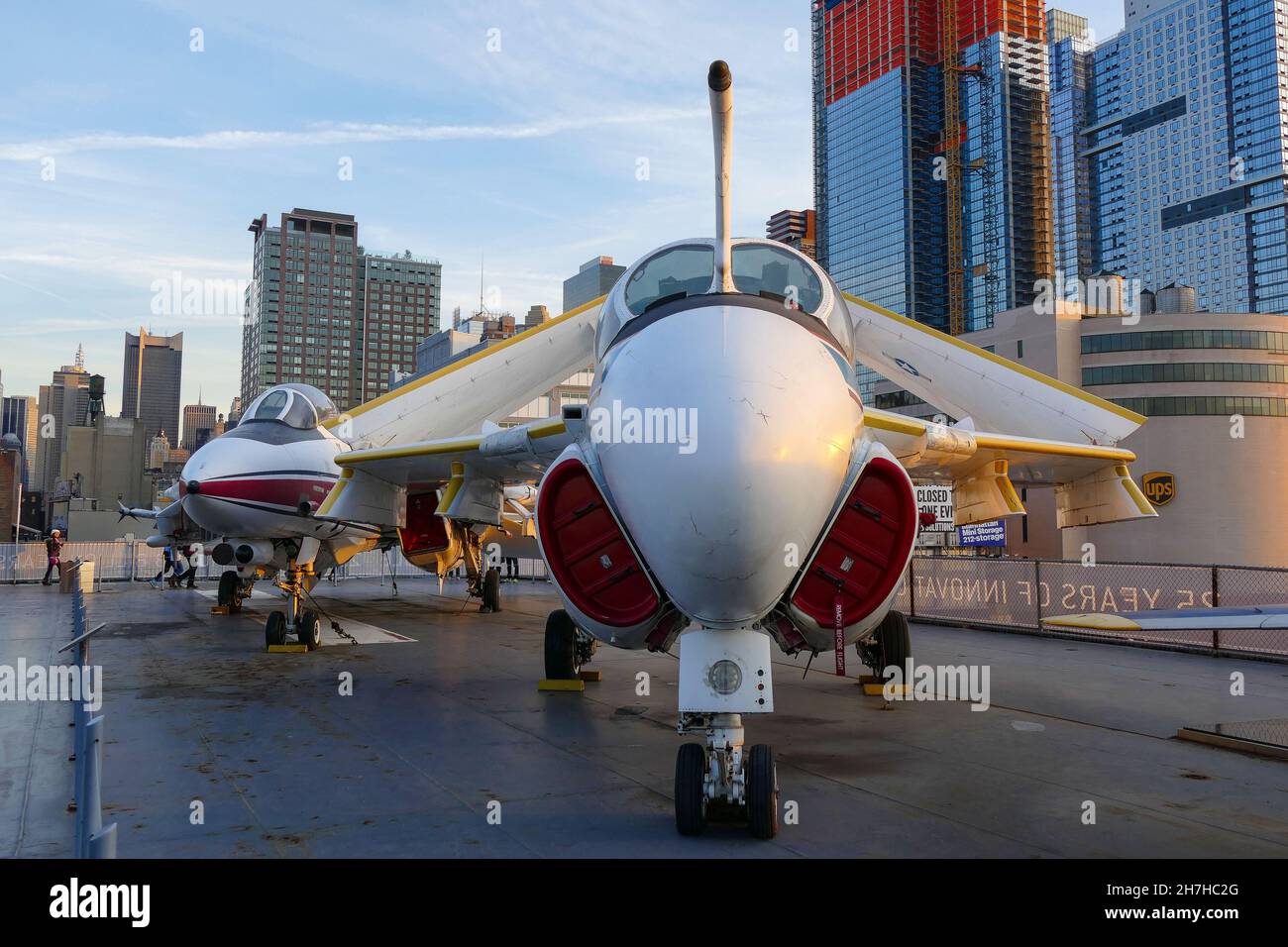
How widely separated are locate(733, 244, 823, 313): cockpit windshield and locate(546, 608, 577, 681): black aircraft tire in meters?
5.68

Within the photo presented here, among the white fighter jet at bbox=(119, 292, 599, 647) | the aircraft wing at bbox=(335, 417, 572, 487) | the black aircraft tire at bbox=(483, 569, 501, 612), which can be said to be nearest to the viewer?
the aircraft wing at bbox=(335, 417, 572, 487)

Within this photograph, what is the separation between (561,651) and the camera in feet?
36.6

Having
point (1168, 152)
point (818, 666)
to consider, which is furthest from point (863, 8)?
point (818, 666)

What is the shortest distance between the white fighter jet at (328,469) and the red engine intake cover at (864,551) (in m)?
4.95

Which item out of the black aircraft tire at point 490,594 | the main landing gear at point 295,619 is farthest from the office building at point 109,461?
the main landing gear at point 295,619

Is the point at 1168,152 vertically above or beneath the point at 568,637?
above

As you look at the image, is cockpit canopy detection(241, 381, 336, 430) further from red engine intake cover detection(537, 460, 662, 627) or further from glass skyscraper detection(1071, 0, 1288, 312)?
glass skyscraper detection(1071, 0, 1288, 312)

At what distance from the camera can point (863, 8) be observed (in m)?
178

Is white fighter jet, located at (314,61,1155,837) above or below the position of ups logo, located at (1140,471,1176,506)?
below

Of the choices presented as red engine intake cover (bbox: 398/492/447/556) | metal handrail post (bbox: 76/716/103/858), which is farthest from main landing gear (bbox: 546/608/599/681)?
red engine intake cover (bbox: 398/492/447/556)

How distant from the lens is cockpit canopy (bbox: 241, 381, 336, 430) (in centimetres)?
1592
